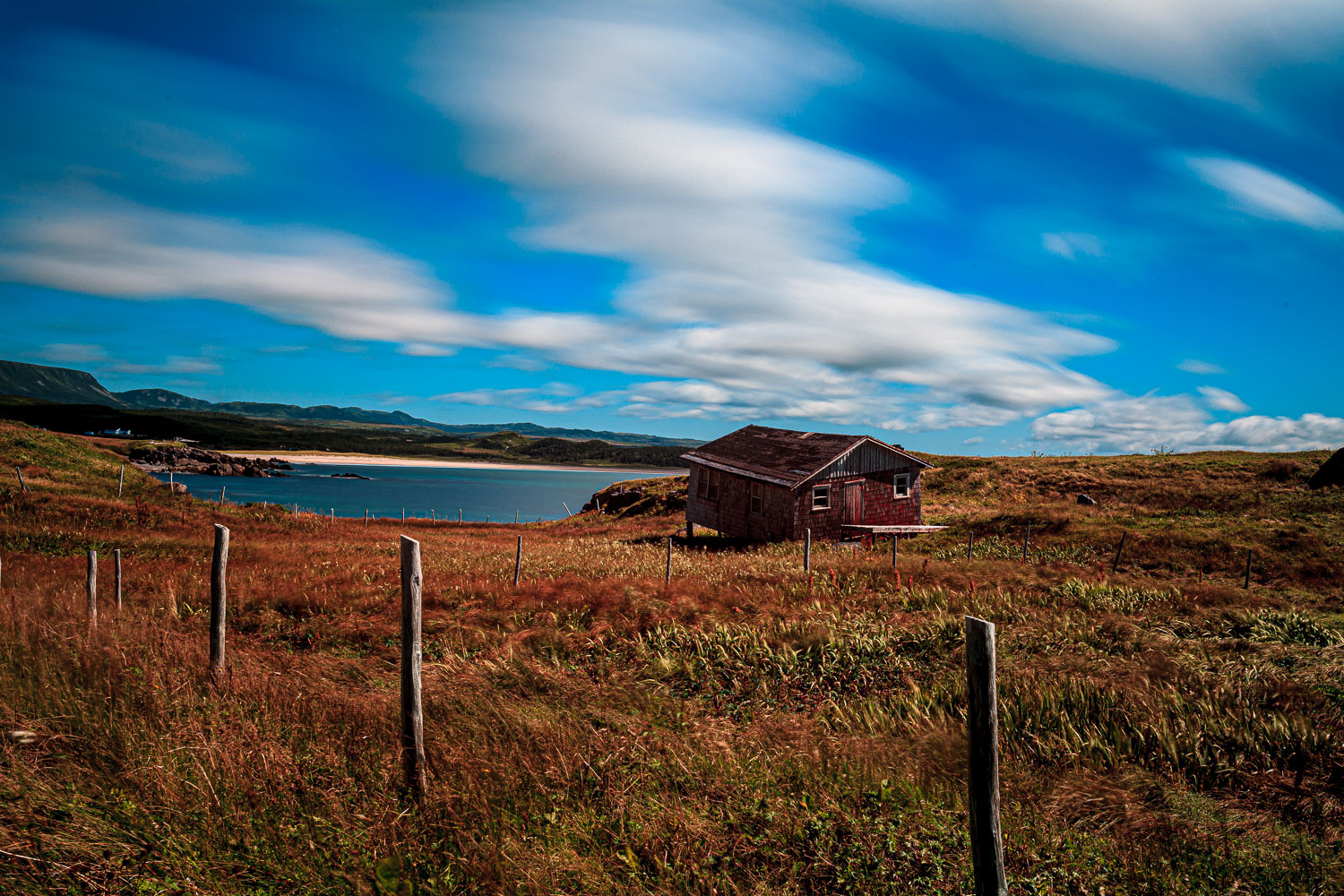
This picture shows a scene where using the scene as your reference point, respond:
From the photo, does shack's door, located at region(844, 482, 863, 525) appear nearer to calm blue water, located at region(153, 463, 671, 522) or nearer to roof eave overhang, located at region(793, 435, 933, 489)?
roof eave overhang, located at region(793, 435, 933, 489)

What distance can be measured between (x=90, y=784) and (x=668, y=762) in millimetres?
4292

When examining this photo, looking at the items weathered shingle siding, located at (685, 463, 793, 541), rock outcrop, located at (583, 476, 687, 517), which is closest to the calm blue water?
rock outcrop, located at (583, 476, 687, 517)

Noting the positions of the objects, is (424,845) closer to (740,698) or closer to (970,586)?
(740,698)

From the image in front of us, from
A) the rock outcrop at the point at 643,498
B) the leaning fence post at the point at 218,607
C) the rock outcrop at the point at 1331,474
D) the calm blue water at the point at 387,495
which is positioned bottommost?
the calm blue water at the point at 387,495

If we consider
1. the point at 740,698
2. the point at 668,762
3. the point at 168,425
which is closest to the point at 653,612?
the point at 740,698

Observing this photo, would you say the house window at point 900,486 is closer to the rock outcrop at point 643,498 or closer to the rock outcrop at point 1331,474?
the rock outcrop at point 643,498

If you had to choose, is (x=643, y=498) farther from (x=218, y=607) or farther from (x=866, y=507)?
(x=218, y=607)

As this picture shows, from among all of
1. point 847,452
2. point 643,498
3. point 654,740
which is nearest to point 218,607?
point 654,740

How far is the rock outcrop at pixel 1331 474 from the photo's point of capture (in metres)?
36.2

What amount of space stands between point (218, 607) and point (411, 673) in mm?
3997

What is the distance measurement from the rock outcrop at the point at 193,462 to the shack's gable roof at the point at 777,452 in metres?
100

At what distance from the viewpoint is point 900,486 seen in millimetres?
36969

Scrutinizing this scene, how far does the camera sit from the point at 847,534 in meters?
34.5

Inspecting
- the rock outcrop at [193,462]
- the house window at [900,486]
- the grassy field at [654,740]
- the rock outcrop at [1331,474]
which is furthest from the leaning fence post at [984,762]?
the rock outcrop at [193,462]
